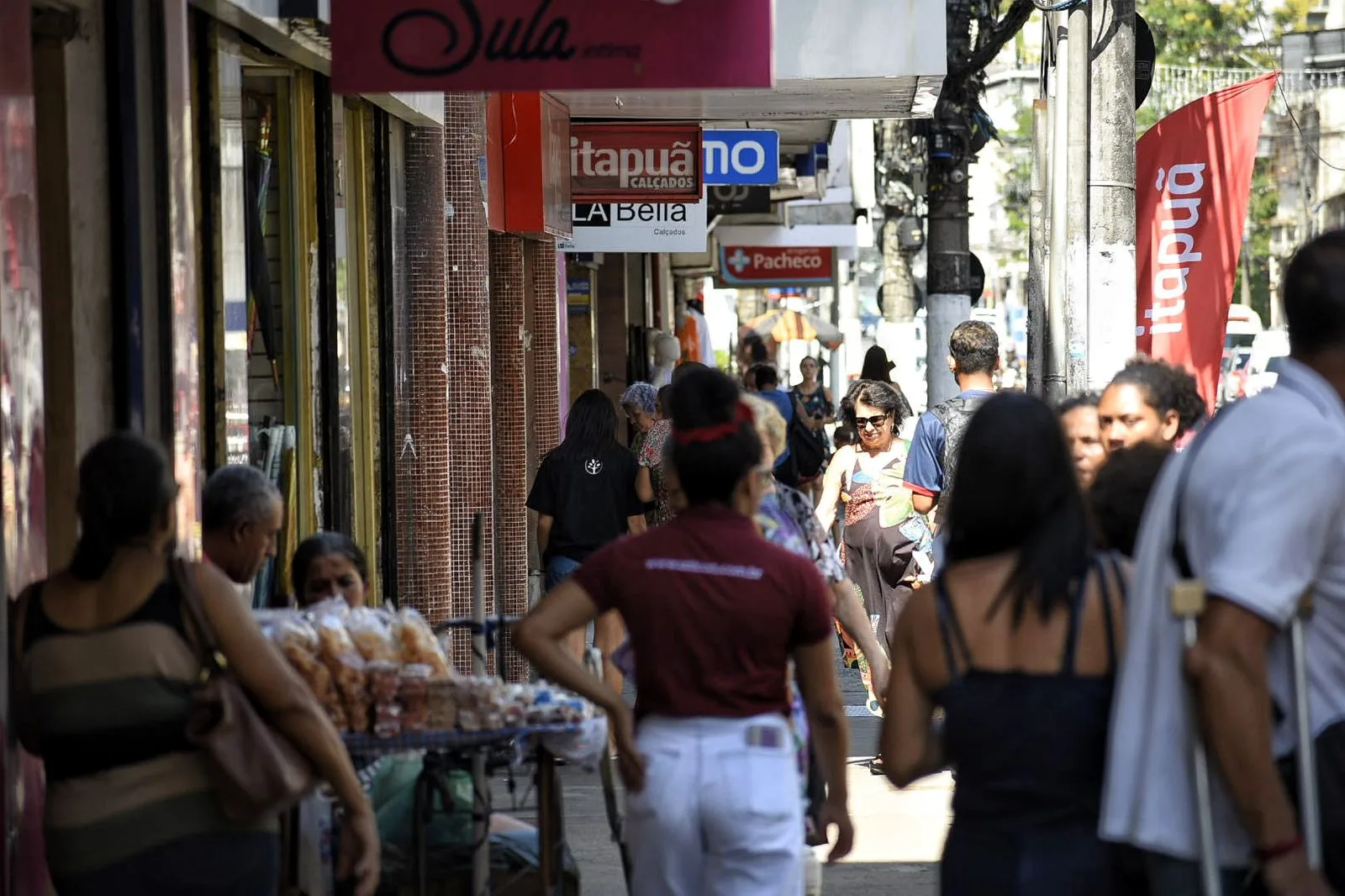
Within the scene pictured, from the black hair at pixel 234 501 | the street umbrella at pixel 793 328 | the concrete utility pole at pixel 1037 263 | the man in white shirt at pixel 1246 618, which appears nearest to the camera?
the man in white shirt at pixel 1246 618

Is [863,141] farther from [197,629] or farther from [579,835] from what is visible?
[197,629]

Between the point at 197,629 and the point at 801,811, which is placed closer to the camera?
the point at 197,629

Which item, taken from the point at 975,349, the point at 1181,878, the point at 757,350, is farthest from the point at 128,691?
the point at 757,350

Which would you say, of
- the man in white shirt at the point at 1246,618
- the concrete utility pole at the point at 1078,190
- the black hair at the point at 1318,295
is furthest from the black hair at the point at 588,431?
the black hair at the point at 1318,295

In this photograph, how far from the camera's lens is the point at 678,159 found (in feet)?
49.1

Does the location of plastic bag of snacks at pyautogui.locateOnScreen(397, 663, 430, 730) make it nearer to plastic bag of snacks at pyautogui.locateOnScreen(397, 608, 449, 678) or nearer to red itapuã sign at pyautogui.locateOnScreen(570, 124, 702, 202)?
plastic bag of snacks at pyautogui.locateOnScreen(397, 608, 449, 678)

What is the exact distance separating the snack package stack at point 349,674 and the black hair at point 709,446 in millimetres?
975

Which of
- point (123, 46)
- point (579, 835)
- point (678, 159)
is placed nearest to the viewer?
point (123, 46)

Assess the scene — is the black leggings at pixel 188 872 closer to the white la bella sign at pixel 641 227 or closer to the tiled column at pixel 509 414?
the tiled column at pixel 509 414

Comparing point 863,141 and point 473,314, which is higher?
point 863,141

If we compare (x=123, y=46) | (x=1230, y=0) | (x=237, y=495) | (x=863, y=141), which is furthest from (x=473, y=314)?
(x=1230, y=0)

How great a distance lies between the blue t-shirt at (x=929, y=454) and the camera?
31.3ft

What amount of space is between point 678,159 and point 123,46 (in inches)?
348

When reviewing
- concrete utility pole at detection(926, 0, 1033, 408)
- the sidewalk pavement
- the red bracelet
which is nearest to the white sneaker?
the sidewalk pavement
